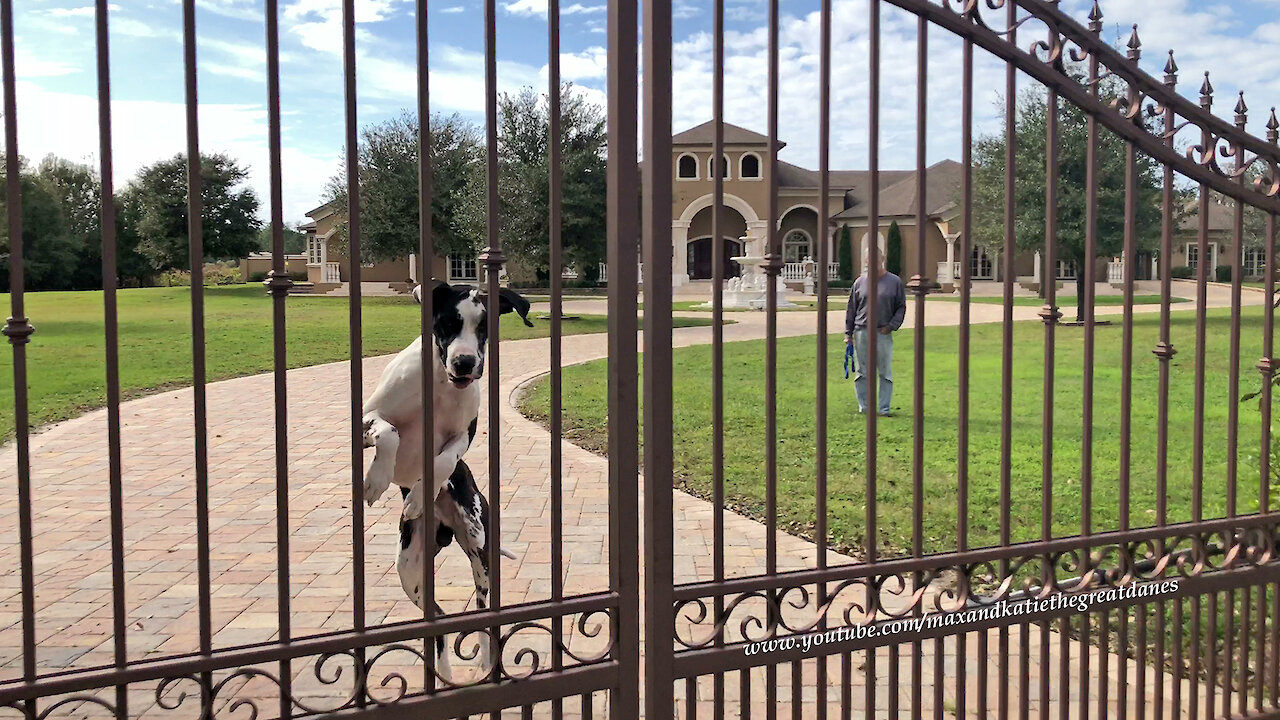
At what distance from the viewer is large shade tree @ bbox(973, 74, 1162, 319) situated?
19.8 meters

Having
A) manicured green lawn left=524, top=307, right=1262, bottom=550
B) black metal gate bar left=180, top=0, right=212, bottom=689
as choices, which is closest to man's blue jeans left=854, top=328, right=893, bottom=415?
manicured green lawn left=524, top=307, right=1262, bottom=550

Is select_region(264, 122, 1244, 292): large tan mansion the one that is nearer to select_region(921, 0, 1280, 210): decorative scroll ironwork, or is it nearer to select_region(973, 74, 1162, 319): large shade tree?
select_region(973, 74, 1162, 319): large shade tree

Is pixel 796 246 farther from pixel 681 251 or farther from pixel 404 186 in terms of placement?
pixel 404 186

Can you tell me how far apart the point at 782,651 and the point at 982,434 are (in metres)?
7.45

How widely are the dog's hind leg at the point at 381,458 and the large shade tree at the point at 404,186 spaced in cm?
2561

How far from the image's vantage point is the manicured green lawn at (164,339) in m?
13.7

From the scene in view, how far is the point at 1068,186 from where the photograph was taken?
846 inches

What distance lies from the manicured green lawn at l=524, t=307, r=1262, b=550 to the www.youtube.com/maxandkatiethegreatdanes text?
2292mm

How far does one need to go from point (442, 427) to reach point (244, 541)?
3367 millimetres

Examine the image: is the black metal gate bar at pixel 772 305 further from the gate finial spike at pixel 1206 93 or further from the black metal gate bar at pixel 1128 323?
the gate finial spike at pixel 1206 93

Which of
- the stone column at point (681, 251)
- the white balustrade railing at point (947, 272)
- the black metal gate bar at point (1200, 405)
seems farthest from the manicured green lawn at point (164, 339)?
the white balustrade railing at point (947, 272)

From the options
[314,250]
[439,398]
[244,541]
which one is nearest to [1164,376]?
[439,398]

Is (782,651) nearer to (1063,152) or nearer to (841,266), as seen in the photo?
(1063,152)

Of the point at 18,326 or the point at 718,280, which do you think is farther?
the point at 718,280
